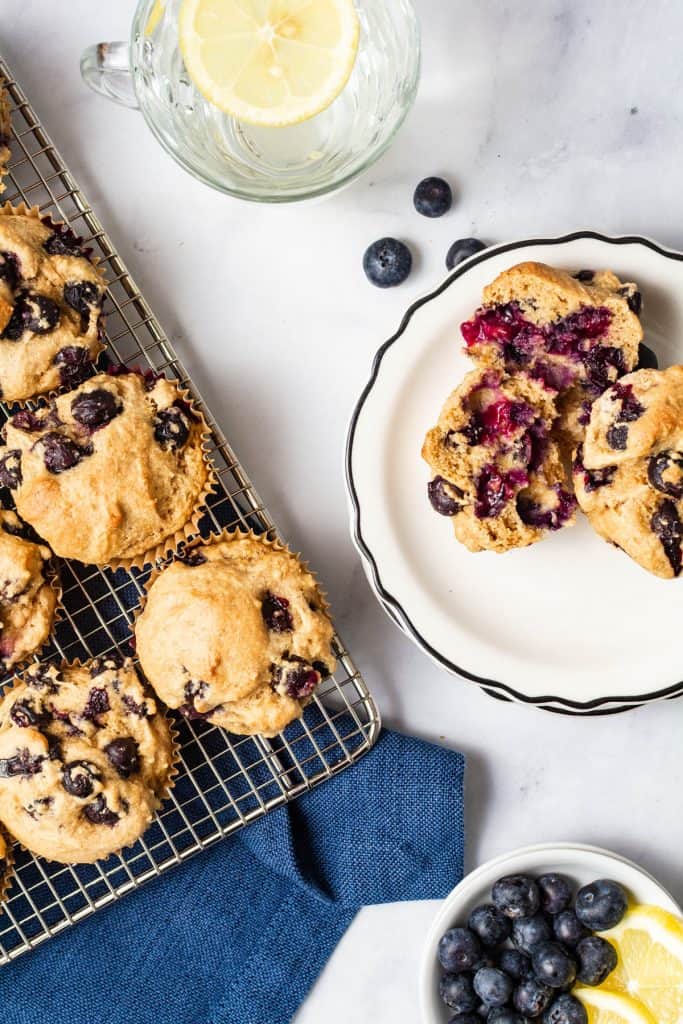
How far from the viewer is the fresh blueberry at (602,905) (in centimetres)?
321

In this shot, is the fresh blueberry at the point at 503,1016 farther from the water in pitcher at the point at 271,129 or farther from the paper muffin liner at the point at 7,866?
the water in pitcher at the point at 271,129

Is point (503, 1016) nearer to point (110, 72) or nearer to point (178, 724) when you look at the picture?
point (178, 724)

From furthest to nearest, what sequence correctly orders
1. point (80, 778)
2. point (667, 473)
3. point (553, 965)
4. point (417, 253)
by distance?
point (417, 253)
point (553, 965)
point (80, 778)
point (667, 473)

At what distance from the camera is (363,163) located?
3.04 metres

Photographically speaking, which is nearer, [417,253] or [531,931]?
[531,931]

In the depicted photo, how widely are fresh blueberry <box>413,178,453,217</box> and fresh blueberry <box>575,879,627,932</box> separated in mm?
2142

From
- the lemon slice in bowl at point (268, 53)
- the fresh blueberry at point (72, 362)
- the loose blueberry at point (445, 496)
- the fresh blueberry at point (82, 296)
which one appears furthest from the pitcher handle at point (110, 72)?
the loose blueberry at point (445, 496)

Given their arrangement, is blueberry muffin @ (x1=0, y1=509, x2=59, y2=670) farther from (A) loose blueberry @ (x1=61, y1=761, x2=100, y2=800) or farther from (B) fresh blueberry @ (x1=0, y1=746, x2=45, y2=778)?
(A) loose blueberry @ (x1=61, y1=761, x2=100, y2=800)

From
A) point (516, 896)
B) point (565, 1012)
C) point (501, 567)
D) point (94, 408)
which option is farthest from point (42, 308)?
point (565, 1012)

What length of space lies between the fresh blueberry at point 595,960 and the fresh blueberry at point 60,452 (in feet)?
6.96

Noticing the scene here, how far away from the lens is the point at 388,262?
10.8 ft

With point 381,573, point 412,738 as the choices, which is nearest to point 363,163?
point 381,573

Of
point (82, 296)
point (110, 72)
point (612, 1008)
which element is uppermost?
point (110, 72)

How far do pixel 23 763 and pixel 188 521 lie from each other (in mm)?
832
